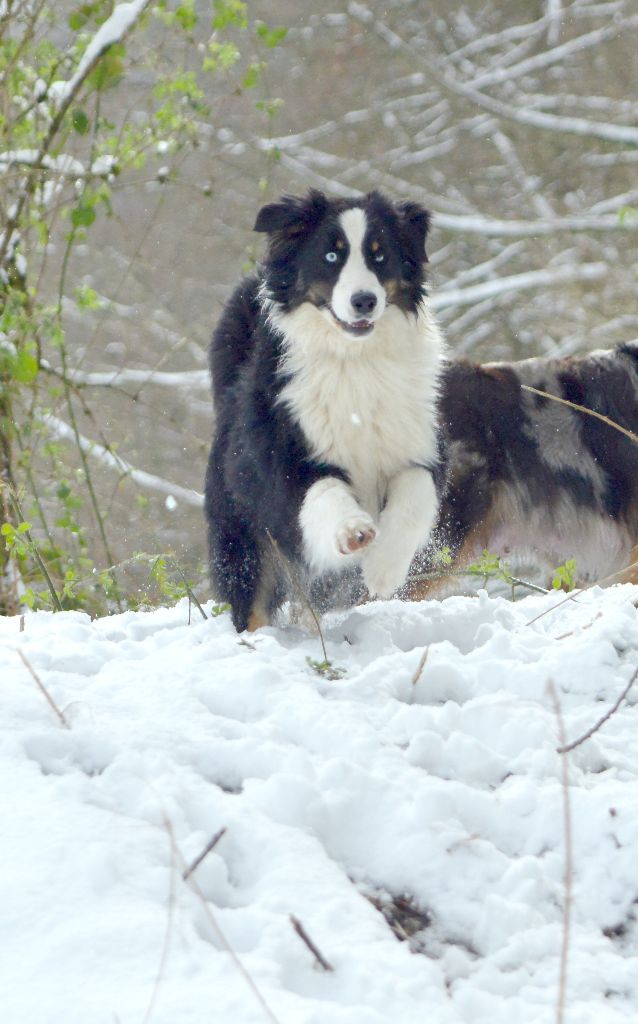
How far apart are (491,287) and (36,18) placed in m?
9.32

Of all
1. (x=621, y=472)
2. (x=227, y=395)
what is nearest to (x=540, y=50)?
(x=621, y=472)

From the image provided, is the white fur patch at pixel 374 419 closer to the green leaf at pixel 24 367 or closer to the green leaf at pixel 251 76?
the green leaf at pixel 24 367

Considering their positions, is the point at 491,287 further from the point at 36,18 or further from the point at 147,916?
the point at 147,916

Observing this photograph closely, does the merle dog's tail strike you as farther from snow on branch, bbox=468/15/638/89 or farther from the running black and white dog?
snow on branch, bbox=468/15/638/89

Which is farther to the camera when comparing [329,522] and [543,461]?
[543,461]

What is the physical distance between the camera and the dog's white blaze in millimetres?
4074

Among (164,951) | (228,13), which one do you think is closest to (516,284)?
(228,13)

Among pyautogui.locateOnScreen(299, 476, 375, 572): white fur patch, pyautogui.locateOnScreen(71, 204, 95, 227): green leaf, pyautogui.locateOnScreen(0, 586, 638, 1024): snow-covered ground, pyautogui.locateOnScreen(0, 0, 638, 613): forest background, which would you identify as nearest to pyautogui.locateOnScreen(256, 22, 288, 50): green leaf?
pyautogui.locateOnScreen(71, 204, 95, 227): green leaf

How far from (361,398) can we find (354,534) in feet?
2.41

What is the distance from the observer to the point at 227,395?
15.2ft

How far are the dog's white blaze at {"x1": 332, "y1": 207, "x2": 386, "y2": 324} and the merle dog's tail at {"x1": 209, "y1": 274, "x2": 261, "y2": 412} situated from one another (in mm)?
566

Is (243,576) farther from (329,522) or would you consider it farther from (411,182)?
(411,182)

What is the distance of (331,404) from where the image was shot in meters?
4.18

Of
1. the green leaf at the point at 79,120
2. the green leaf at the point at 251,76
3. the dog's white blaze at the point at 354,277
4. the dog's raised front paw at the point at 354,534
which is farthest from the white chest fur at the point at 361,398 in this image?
the green leaf at the point at 251,76
